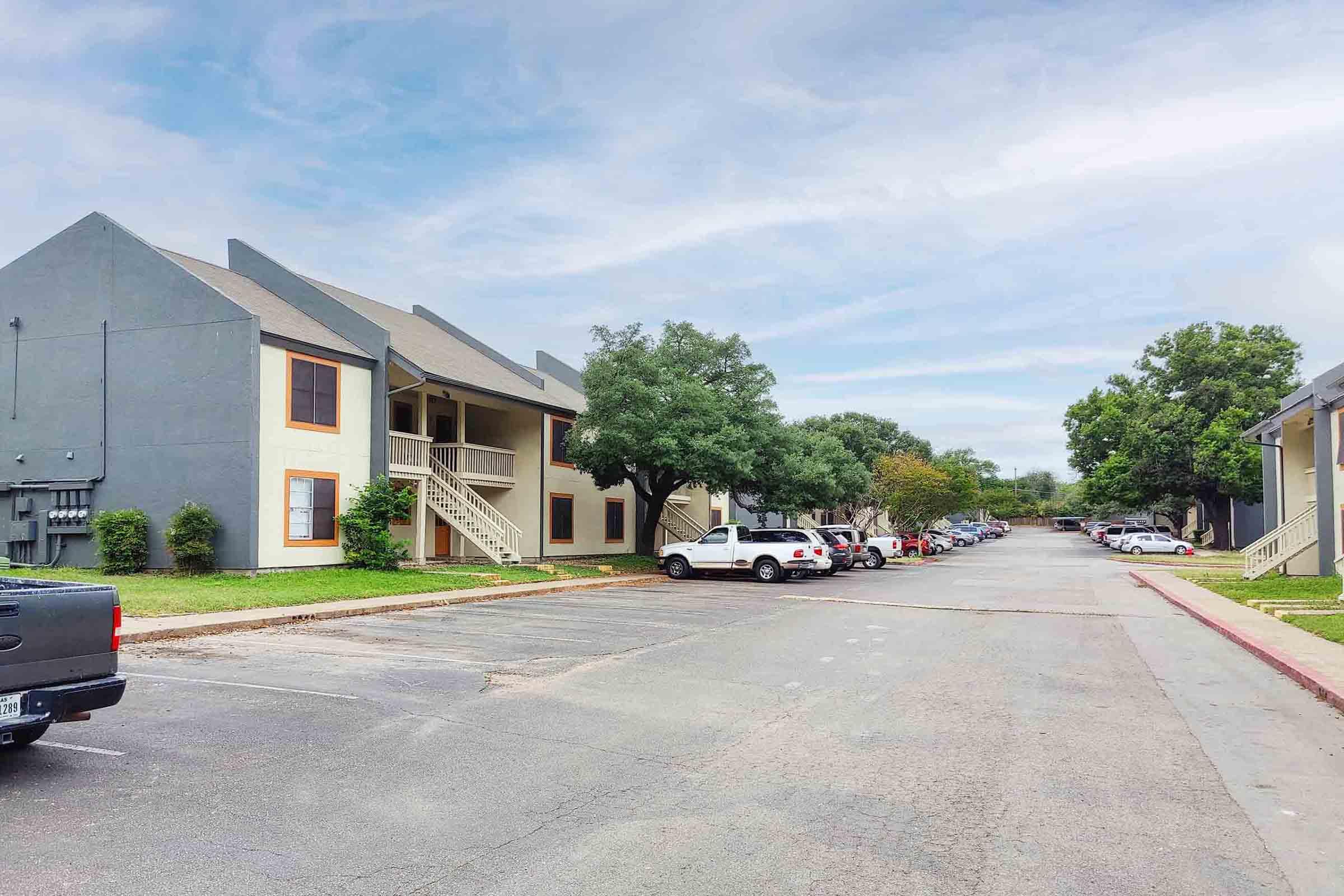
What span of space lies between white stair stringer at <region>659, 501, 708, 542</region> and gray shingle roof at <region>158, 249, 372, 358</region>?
19.1m

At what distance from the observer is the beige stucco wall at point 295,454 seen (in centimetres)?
2253

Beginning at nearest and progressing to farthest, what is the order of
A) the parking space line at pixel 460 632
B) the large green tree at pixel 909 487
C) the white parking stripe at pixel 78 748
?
the white parking stripe at pixel 78 748 < the parking space line at pixel 460 632 < the large green tree at pixel 909 487

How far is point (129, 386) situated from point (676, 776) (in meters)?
21.1

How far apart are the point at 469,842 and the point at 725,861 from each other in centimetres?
143

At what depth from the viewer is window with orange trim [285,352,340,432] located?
23375mm

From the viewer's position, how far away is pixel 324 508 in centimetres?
2441

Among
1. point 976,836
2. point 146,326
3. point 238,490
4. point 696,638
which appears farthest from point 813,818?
point 146,326

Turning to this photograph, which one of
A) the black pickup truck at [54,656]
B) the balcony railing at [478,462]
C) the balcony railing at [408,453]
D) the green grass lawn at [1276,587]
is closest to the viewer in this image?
the black pickup truck at [54,656]

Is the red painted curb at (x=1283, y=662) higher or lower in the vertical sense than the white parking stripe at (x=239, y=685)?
lower

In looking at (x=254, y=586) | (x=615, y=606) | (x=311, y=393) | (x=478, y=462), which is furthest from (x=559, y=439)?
(x=254, y=586)

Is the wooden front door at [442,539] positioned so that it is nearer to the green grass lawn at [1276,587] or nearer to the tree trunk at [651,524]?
the tree trunk at [651,524]

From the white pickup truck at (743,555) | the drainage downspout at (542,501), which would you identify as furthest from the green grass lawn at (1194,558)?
the drainage downspout at (542,501)

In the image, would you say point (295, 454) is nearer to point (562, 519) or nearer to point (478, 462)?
point (478, 462)

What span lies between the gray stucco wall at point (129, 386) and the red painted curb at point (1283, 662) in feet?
62.4
